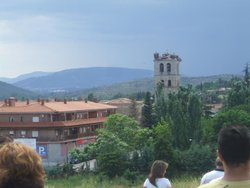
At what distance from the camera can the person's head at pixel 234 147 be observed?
13.2 ft

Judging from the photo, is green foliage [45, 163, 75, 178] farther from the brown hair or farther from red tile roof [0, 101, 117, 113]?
the brown hair

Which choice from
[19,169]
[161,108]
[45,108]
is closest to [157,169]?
[19,169]

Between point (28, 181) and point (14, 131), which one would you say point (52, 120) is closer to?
point (14, 131)

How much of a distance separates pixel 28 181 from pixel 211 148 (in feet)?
121

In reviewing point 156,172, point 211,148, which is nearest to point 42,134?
point 211,148

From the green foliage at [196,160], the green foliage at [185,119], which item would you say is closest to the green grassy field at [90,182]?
the green foliage at [196,160]

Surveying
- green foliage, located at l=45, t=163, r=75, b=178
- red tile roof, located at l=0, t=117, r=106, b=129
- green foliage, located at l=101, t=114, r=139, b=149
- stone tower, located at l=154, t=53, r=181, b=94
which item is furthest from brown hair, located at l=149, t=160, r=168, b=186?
stone tower, located at l=154, t=53, r=181, b=94

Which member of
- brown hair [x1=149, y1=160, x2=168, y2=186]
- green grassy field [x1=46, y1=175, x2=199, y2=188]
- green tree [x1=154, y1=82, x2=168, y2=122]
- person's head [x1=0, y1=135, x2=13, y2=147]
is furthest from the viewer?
green tree [x1=154, y1=82, x2=168, y2=122]

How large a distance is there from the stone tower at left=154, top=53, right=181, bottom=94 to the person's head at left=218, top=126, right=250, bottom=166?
10093 centimetres

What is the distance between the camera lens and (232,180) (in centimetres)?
402

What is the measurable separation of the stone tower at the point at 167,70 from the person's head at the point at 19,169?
101m

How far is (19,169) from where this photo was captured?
11.7 ft

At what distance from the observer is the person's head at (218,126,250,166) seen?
4.04 meters

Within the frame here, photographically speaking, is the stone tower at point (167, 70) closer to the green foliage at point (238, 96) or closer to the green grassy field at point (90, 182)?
the green foliage at point (238, 96)
